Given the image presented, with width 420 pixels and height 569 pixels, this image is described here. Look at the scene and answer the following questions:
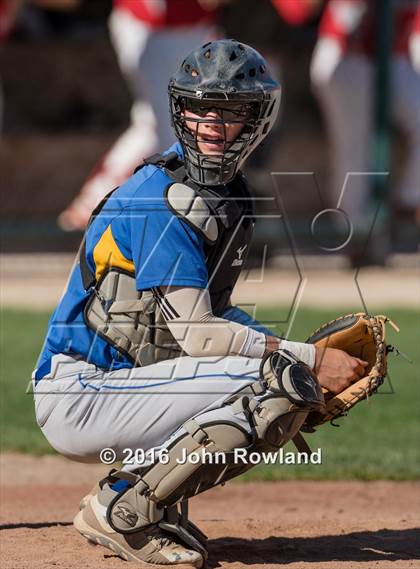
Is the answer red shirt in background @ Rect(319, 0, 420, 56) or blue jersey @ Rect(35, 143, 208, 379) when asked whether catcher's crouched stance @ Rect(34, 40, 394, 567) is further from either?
red shirt in background @ Rect(319, 0, 420, 56)

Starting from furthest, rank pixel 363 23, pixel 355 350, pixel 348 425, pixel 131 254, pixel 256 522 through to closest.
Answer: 1. pixel 363 23
2. pixel 348 425
3. pixel 256 522
4. pixel 355 350
5. pixel 131 254

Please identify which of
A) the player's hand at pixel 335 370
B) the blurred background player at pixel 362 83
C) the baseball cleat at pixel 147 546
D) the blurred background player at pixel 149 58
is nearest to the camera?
the baseball cleat at pixel 147 546

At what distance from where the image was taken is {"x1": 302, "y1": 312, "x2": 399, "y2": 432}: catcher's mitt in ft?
12.5

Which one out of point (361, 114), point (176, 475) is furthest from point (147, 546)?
point (361, 114)

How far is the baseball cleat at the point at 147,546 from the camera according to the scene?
3723mm

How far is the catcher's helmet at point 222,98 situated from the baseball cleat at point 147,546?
109 centimetres

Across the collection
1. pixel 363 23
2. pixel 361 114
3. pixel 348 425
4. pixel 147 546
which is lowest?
pixel 361 114

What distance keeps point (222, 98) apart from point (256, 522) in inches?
64.3

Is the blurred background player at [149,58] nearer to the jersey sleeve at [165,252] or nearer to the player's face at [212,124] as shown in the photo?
the player's face at [212,124]

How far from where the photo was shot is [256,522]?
14.9 ft

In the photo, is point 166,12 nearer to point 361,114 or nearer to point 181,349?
point 361,114

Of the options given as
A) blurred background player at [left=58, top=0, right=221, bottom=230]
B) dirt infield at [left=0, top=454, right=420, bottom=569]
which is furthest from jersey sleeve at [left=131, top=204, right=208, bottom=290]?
blurred background player at [left=58, top=0, right=221, bottom=230]

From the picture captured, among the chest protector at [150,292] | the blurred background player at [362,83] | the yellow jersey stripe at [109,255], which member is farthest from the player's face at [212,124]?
the blurred background player at [362,83]

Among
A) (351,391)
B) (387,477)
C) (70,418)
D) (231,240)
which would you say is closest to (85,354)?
(70,418)
